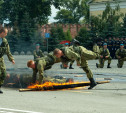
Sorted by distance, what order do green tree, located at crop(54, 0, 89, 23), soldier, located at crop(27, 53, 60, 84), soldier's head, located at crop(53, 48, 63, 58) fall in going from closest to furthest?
soldier's head, located at crop(53, 48, 63, 58) < soldier, located at crop(27, 53, 60, 84) < green tree, located at crop(54, 0, 89, 23)

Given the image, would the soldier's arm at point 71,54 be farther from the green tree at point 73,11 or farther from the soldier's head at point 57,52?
the green tree at point 73,11

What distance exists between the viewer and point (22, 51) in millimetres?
50031

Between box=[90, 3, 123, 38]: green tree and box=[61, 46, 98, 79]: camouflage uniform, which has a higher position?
box=[90, 3, 123, 38]: green tree

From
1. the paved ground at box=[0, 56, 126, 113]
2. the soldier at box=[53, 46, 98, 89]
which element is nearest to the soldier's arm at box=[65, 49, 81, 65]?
the soldier at box=[53, 46, 98, 89]

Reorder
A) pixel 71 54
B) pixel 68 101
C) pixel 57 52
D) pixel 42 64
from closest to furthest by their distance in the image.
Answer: pixel 68 101
pixel 57 52
pixel 71 54
pixel 42 64

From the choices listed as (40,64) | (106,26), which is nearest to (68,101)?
(40,64)

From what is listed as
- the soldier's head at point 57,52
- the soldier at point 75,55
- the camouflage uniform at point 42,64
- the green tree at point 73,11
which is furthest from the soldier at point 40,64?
the green tree at point 73,11

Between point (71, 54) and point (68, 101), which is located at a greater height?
point (71, 54)

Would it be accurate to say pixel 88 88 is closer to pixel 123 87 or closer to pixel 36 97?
pixel 123 87

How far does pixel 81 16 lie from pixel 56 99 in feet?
335

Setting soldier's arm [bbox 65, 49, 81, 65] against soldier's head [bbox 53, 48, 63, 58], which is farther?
soldier's arm [bbox 65, 49, 81, 65]

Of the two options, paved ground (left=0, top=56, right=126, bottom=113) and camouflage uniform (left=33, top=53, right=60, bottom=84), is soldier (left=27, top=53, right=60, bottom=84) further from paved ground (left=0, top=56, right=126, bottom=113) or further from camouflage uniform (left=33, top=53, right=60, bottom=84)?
paved ground (left=0, top=56, right=126, bottom=113)

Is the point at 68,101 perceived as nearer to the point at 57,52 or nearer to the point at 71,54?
the point at 57,52

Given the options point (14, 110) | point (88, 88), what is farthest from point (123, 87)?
point (14, 110)
